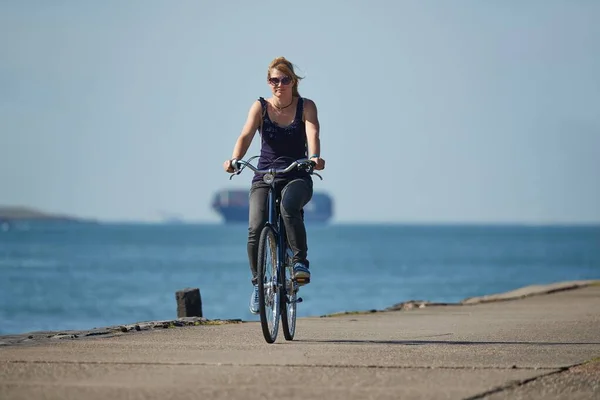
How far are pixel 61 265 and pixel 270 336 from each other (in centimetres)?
8760

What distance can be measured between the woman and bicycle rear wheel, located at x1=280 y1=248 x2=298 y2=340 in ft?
0.39

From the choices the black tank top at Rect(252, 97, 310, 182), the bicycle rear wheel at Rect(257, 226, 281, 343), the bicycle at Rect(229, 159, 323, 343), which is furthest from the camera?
the black tank top at Rect(252, 97, 310, 182)

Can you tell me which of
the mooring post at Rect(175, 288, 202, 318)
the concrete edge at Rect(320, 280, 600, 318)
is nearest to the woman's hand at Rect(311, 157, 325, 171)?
the mooring post at Rect(175, 288, 202, 318)

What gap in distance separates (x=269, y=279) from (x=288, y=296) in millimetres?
332

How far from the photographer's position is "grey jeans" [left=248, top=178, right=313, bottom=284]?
9.60m

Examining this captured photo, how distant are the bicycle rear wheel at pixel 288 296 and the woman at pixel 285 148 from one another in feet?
0.39

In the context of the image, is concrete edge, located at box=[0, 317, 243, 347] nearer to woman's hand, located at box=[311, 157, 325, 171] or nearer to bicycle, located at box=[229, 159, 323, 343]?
bicycle, located at box=[229, 159, 323, 343]

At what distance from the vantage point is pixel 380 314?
14.0m

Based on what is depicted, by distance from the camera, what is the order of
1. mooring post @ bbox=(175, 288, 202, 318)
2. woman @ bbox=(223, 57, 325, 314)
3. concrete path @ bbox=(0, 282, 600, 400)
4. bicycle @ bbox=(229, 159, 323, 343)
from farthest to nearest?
mooring post @ bbox=(175, 288, 202, 318), woman @ bbox=(223, 57, 325, 314), bicycle @ bbox=(229, 159, 323, 343), concrete path @ bbox=(0, 282, 600, 400)

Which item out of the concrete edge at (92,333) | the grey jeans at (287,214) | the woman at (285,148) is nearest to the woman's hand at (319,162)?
the woman at (285,148)

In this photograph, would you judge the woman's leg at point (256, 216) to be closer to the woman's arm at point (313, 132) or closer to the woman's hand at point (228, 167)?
the woman's hand at point (228, 167)

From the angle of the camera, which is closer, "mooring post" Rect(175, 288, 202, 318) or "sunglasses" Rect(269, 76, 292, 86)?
"sunglasses" Rect(269, 76, 292, 86)

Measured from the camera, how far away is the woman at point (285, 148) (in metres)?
9.62

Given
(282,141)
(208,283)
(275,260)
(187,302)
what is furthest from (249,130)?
(208,283)
